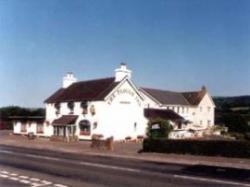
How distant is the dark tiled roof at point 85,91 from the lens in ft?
198

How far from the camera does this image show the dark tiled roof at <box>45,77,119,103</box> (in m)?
60.2

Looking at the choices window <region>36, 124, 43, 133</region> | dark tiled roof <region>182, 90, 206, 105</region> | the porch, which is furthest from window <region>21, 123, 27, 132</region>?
dark tiled roof <region>182, 90, 206, 105</region>

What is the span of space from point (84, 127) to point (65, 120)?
10.8ft

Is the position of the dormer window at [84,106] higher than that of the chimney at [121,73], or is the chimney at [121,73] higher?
the chimney at [121,73]

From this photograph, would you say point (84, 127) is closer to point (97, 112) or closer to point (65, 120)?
point (97, 112)

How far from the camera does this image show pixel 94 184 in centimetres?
2105

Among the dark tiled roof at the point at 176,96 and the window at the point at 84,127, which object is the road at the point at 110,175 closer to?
the window at the point at 84,127

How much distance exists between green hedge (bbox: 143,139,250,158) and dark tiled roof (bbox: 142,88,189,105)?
41.3 m

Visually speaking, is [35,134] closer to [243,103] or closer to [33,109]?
[33,109]

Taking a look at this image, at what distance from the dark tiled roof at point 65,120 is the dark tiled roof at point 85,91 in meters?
2.27

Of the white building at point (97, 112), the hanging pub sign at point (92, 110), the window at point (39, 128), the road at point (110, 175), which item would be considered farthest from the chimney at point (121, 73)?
the road at point (110, 175)

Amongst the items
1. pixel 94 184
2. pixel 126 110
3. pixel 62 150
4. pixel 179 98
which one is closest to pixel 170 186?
pixel 94 184

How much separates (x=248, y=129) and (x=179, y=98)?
2063 centimetres

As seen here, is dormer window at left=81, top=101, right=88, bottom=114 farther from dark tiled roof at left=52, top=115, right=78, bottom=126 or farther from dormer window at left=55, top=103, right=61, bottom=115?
dormer window at left=55, top=103, right=61, bottom=115
